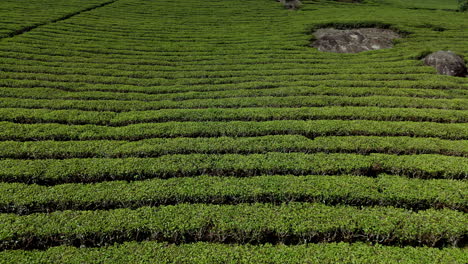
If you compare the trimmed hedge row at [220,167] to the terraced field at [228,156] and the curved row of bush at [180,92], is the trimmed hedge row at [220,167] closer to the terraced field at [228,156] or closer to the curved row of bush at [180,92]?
the terraced field at [228,156]

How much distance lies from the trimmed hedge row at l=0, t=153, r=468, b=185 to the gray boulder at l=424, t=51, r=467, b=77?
13167 mm

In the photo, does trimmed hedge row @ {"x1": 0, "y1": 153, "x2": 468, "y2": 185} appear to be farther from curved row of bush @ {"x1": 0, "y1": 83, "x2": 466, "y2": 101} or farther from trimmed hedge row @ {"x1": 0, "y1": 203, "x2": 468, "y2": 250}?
curved row of bush @ {"x1": 0, "y1": 83, "x2": 466, "y2": 101}

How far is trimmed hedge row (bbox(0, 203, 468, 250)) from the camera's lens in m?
8.17

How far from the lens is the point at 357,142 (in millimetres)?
12516

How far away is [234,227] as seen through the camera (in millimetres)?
8359

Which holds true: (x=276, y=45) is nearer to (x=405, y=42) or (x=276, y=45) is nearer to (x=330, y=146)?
(x=405, y=42)

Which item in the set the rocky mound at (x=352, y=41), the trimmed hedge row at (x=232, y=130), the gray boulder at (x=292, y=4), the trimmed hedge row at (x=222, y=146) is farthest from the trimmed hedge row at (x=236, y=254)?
the gray boulder at (x=292, y=4)

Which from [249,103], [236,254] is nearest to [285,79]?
[249,103]

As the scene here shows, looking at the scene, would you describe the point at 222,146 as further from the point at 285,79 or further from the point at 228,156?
the point at 285,79

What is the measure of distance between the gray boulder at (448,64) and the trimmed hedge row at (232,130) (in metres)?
9.26

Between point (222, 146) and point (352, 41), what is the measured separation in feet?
74.3

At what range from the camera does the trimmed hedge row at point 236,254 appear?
7.48 metres

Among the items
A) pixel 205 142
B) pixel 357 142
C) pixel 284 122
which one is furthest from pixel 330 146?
pixel 205 142

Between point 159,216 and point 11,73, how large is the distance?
63.4 feet
